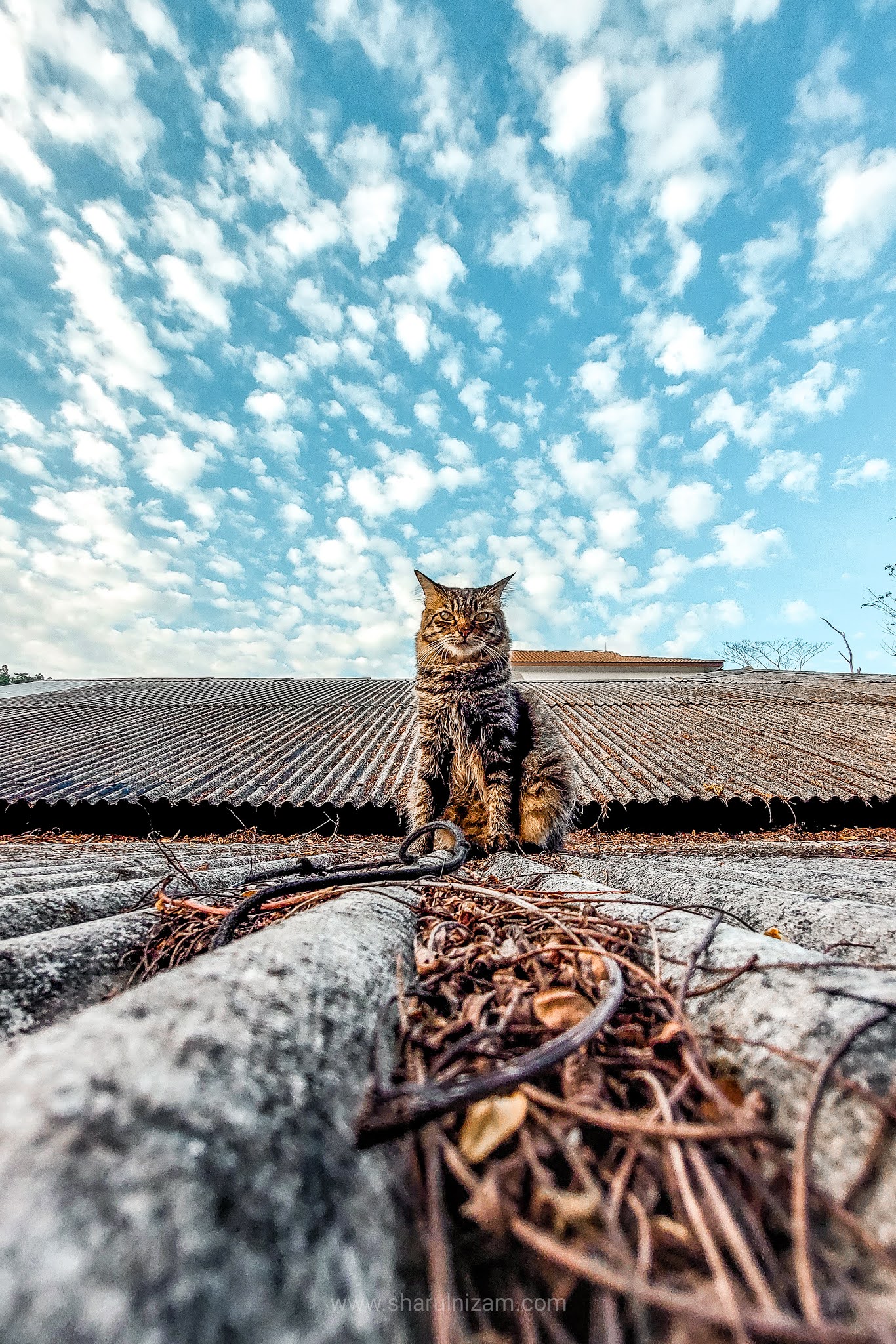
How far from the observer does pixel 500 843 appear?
3.57 metres

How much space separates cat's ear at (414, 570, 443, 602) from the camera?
4.59 meters

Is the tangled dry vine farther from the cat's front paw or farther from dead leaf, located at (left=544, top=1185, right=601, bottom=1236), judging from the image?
the cat's front paw

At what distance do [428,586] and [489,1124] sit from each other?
4.26 meters

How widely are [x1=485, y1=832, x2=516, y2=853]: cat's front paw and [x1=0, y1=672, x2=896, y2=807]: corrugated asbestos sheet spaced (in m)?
1.77

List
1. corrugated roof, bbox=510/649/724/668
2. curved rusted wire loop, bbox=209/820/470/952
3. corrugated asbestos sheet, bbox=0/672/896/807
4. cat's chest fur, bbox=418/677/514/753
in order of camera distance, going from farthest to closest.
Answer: corrugated roof, bbox=510/649/724/668
corrugated asbestos sheet, bbox=0/672/896/807
cat's chest fur, bbox=418/677/514/753
curved rusted wire loop, bbox=209/820/470/952

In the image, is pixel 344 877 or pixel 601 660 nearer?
pixel 344 877

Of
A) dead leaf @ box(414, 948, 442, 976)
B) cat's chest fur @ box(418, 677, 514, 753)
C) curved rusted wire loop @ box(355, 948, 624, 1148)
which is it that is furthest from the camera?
cat's chest fur @ box(418, 677, 514, 753)

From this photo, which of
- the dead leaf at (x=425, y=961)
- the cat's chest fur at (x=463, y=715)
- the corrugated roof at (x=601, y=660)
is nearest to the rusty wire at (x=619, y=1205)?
the dead leaf at (x=425, y=961)

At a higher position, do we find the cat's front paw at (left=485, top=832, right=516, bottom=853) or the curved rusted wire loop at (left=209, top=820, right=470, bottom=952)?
the curved rusted wire loop at (left=209, top=820, right=470, bottom=952)

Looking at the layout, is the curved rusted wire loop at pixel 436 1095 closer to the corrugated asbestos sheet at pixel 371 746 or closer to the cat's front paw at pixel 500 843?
the cat's front paw at pixel 500 843

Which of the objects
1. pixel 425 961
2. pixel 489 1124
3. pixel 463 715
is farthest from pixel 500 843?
pixel 489 1124

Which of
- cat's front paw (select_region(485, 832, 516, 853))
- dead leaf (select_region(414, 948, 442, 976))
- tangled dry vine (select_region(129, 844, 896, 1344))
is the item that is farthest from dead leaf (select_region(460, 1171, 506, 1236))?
cat's front paw (select_region(485, 832, 516, 853))

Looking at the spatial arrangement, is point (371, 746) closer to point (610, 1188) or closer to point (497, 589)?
point (497, 589)

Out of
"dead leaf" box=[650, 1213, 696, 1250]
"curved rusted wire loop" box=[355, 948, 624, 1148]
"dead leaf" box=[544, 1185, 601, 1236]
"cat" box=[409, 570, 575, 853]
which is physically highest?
"cat" box=[409, 570, 575, 853]
